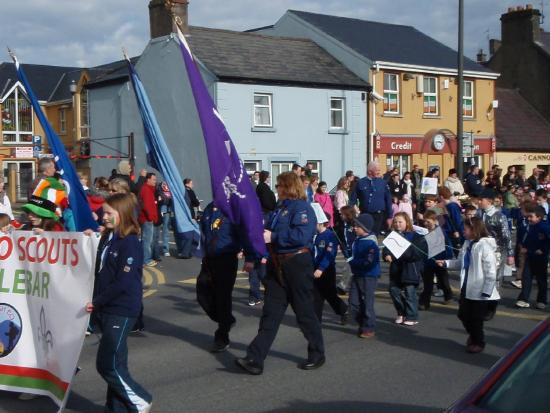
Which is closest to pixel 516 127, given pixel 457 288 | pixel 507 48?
pixel 507 48

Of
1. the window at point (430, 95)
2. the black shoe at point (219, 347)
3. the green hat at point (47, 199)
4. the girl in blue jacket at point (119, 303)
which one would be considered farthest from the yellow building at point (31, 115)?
the girl in blue jacket at point (119, 303)

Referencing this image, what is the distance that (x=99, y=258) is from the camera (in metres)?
6.60

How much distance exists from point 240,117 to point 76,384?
74.6 feet

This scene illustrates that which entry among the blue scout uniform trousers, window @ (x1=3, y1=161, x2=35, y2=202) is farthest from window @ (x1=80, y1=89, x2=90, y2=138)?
the blue scout uniform trousers

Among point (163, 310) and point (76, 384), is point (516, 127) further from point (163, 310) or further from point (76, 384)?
point (76, 384)

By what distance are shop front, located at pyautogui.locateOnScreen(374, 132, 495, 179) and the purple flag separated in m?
25.8

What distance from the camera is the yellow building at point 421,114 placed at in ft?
110

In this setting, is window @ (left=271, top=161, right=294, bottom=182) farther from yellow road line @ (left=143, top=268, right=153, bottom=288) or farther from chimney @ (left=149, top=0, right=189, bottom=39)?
yellow road line @ (left=143, top=268, right=153, bottom=288)

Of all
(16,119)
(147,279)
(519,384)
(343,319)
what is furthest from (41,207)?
(16,119)

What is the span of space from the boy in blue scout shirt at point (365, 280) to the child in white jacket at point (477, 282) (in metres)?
1.08

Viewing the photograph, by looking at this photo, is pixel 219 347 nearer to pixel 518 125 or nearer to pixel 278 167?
pixel 278 167

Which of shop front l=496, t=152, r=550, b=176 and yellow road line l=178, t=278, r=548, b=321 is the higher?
shop front l=496, t=152, r=550, b=176

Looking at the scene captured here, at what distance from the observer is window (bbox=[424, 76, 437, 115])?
3506 cm

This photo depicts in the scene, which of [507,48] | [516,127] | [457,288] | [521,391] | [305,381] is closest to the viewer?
[521,391]
